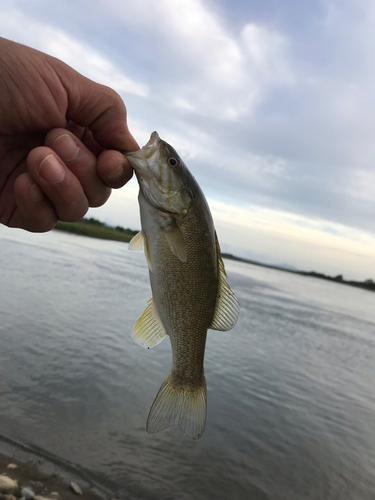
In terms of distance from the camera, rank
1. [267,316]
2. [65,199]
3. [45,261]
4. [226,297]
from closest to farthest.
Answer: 1. [65,199]
2. [226,297]
3. [267,316]
4. [45,261]

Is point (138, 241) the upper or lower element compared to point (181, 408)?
upper

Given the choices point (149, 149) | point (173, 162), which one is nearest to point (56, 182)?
point (149, 149)

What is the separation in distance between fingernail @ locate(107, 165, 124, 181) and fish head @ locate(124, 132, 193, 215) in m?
0.10

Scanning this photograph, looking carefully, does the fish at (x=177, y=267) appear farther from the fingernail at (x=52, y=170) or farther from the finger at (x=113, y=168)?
the fingernail at (x=52, y=170)

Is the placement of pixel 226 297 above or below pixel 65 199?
below

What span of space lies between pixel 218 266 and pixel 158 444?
17.3 ft

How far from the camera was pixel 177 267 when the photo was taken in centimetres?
274

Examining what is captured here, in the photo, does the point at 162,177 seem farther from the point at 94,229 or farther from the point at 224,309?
the point at 94,229

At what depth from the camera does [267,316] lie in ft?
70.2

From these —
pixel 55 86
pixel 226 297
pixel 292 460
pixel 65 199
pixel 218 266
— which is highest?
pixel 55 86

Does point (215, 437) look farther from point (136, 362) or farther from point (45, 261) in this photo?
point (45, 261)

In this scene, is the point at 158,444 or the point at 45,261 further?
the point at 45,261

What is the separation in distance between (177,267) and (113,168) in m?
0.92

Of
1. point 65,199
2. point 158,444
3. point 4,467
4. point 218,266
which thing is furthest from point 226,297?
point 158,444
